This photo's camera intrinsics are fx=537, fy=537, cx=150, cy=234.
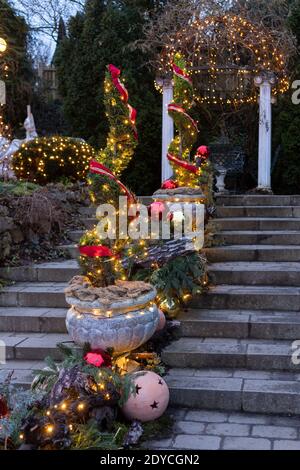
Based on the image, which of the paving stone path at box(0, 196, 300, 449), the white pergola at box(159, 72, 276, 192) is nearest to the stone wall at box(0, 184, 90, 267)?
the paving stone path at box(0, 196, 300, 449)

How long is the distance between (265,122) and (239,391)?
6.36 m

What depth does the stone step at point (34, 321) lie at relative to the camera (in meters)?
5.08

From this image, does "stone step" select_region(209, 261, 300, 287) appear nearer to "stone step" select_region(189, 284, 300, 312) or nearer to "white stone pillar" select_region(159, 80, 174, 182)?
"stone step" select_region(189, 284, 300, 312)

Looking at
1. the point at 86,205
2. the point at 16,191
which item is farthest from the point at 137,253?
the point at 86,205

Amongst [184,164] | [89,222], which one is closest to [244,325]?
[184,164]

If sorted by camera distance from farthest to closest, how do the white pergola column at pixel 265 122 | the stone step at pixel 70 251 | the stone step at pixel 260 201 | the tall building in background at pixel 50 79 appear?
the tall building in background at pixel 50 79
the white pergola column at pixel 265 122
the stone step at pixel 260 201
the stone step at pixel 70 251

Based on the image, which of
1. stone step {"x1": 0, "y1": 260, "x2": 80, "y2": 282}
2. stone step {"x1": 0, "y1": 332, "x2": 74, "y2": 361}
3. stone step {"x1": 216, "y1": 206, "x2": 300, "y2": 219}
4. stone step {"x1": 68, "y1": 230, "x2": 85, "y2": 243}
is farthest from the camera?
stone step {"x1": 216, "y1": 206, "x2": 300, "y2": 219}

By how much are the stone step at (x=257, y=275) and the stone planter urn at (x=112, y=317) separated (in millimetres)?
1718

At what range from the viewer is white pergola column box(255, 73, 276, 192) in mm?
9195

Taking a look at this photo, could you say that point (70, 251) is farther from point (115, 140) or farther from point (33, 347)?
point (115, 140)

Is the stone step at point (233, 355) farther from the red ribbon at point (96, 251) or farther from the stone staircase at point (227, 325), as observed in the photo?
the red ribbon at point (96, 251)

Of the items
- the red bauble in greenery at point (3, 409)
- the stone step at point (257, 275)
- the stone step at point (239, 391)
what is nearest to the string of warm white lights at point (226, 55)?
the stone step at point (257, 275)

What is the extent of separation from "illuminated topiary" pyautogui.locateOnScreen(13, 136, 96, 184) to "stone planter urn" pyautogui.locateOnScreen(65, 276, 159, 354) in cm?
539

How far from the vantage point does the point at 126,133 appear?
430cm
